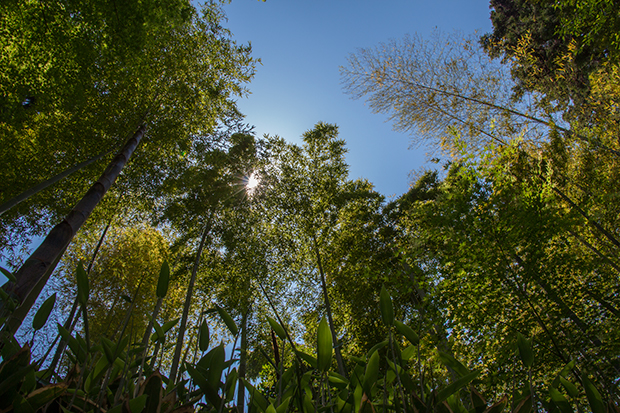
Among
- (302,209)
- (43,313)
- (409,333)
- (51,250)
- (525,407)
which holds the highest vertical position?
(302,209)

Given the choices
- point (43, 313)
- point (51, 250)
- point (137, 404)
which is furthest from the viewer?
point (51, 250)

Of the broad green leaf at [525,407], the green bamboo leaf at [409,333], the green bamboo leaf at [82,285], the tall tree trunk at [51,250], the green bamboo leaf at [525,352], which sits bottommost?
the broad green leaf at [525,407]

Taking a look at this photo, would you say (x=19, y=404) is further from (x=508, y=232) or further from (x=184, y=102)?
(x=184, y=102)

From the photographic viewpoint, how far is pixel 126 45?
3283 millimetres

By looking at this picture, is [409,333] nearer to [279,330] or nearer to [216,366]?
[279,330]

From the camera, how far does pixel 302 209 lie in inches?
261

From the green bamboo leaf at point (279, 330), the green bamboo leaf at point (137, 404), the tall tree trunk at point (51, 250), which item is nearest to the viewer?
the green bamboo leaf at point (137, 404)

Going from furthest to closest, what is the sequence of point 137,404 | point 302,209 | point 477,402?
point 302,209 → point 477,402 → point 137,404

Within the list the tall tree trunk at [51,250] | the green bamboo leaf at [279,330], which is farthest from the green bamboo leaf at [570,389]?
the tall tree trunk at [51,250]

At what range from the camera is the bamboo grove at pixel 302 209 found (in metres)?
2.38

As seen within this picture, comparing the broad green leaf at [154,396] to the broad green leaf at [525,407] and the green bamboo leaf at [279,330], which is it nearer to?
the green bamboo leaf at [279,330]

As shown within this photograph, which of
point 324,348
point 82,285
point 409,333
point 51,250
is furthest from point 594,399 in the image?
point 51,250

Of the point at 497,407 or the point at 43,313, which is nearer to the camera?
the point at 497,407

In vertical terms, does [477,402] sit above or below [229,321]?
below
